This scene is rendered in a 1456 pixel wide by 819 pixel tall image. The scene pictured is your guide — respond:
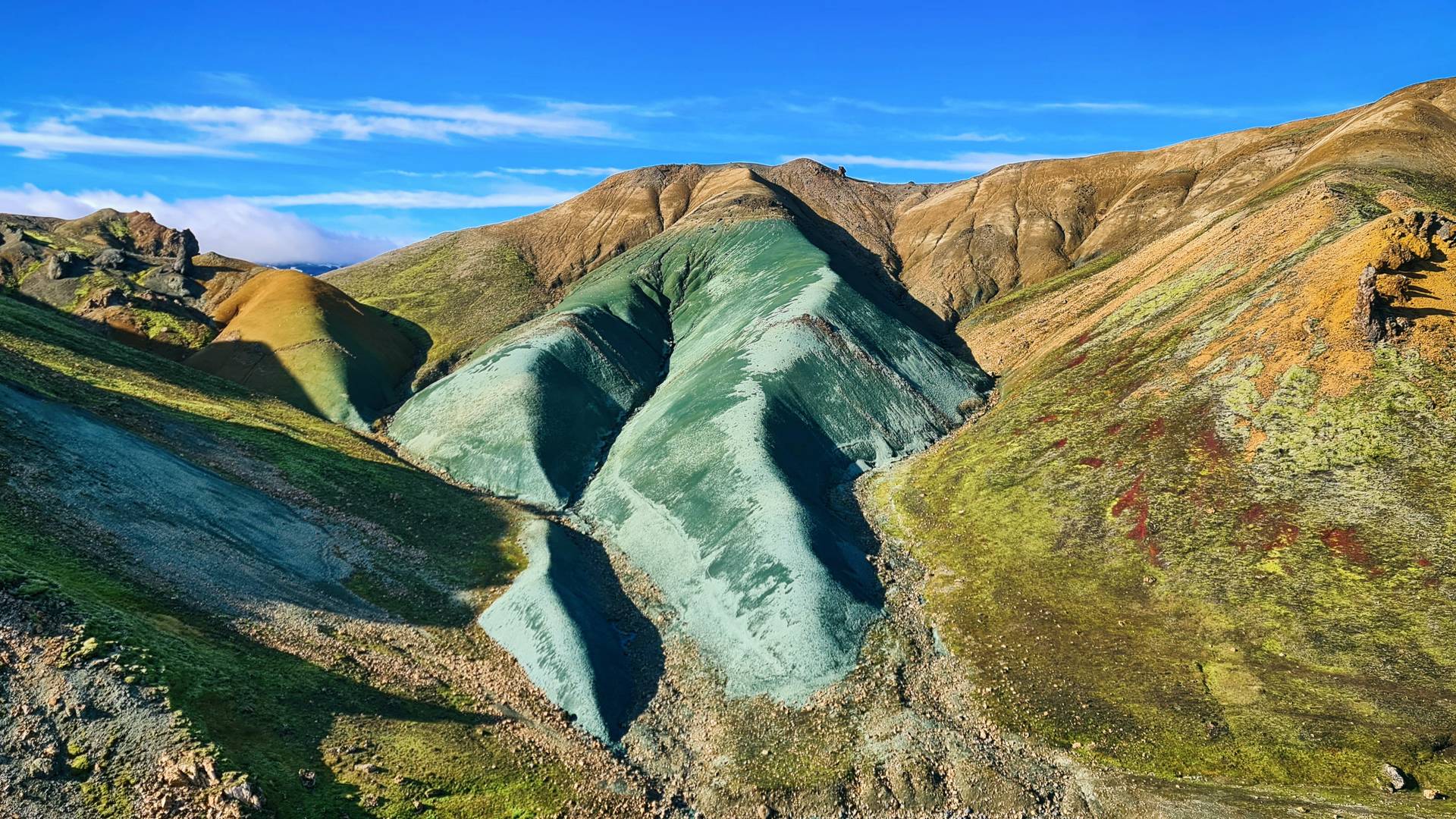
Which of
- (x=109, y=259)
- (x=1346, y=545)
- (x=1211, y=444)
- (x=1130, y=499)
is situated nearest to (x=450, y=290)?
(x=109, y=259)

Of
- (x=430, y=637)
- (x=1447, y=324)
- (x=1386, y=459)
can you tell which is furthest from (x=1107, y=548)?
(x=430, y=637)

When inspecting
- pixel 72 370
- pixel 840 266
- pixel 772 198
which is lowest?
pixel 72 370

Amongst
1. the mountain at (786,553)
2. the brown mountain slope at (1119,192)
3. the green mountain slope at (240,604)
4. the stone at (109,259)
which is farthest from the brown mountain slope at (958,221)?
the green mountain slope at (240,604)

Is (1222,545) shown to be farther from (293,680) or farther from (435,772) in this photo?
(293,680)

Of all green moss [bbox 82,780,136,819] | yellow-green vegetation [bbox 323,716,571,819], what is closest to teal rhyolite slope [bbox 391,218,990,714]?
yellow-green vegetation [bbox 323,716,571,819]

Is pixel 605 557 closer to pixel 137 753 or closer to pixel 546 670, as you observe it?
pixel 546 670

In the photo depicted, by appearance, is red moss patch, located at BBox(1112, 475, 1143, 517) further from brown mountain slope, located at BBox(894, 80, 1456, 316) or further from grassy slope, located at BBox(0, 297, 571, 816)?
brown mountain slope, located at BBox(894, 80, 1456, 316)
